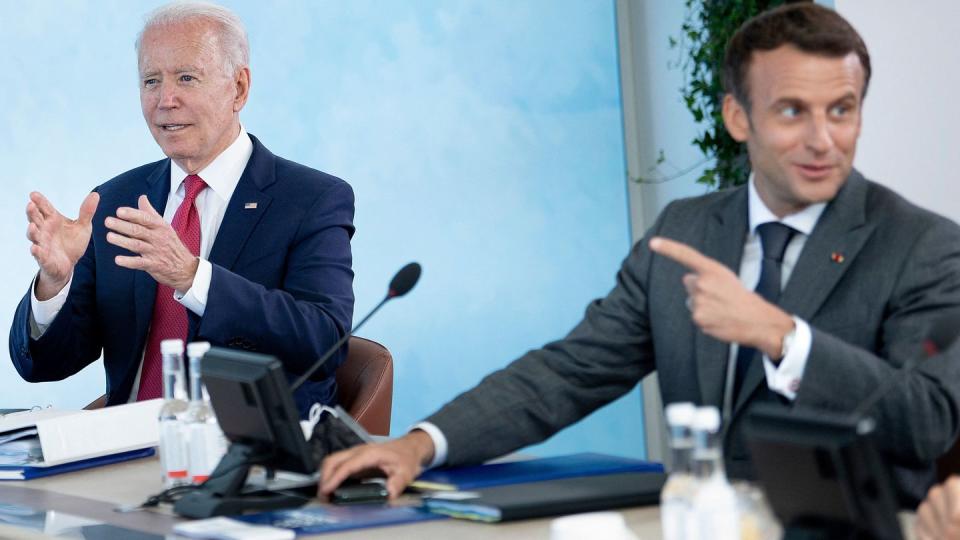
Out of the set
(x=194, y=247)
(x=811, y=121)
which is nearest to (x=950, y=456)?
(x=811, y=121)

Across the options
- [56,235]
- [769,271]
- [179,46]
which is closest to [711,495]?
[769,271]

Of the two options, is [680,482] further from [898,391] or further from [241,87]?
[241,87]

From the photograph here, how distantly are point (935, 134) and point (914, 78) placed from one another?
7.4 inches

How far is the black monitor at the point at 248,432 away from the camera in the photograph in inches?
77.1

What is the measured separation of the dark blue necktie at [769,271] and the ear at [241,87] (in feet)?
5.63

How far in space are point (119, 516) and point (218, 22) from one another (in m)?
1.76

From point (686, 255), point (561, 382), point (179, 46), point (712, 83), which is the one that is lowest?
point (561, 382)

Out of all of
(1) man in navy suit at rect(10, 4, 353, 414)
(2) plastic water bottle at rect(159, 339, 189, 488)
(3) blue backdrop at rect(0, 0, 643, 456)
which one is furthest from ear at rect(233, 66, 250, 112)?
(2) plastic water bottle at rect(159, 339, 189, 488)

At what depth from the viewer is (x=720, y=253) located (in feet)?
7.68

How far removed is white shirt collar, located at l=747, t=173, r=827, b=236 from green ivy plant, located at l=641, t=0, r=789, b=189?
253 cm

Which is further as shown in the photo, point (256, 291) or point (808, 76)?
point (256, 291)

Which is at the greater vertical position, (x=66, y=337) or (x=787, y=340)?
(x=66, y=337)

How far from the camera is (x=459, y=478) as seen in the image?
7.14 ft

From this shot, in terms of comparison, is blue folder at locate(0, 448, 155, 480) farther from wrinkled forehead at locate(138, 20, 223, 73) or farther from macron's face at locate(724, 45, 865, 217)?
macron's face at locate(724, 45, 865, 217)
